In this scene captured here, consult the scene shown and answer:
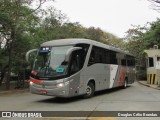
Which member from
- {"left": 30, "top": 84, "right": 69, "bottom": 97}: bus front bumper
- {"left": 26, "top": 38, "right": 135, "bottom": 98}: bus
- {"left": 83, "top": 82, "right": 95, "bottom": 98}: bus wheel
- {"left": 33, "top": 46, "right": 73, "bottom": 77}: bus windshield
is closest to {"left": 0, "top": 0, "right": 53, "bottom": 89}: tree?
{"left": 26, "top": 38, "right": 135, "bottom": 98}: bus

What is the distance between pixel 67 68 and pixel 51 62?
0.92m

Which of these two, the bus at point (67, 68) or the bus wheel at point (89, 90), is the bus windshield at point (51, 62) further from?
the bus wheel at point (89, 90)

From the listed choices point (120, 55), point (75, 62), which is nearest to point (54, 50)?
point (75, 62)

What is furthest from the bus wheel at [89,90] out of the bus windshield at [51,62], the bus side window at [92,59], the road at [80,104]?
the bus windshield at [51,62]

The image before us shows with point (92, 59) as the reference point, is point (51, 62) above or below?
below

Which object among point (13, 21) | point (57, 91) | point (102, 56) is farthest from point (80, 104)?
point (13, 21)

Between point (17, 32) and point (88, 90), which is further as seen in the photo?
point (17, 32)

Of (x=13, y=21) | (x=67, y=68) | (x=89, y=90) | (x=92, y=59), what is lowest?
(x=89, y=90)

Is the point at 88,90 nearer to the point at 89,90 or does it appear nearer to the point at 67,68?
the point at 89,90

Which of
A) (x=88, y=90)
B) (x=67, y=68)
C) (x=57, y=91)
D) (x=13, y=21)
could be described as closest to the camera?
(x=57, y=91)

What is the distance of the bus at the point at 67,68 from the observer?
15.4 meters

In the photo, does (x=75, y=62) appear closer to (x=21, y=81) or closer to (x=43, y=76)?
(x=43, y=76)

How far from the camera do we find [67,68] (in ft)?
50.8

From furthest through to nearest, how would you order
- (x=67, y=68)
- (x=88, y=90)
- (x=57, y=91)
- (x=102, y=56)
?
1. (x=102, y=56)
2. (x=88, y=90)
3. (x=67, y=68)
4. (x=57, y=91)
